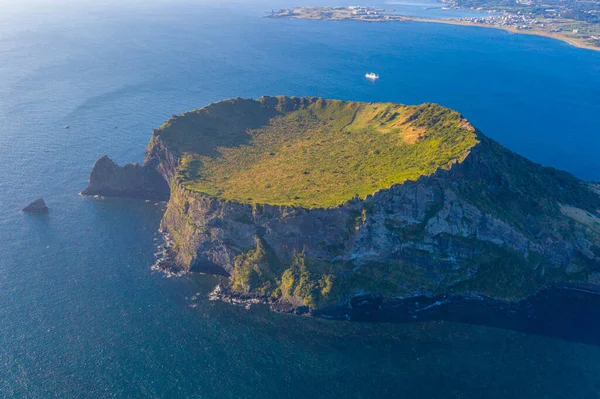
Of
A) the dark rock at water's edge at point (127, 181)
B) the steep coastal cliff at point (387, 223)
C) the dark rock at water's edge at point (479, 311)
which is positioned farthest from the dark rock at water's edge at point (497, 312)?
the dark rock at water's edge at point (127, 181)

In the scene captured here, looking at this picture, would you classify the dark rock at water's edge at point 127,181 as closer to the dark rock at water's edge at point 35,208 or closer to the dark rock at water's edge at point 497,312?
the dark rock at water's edge at point 35,208

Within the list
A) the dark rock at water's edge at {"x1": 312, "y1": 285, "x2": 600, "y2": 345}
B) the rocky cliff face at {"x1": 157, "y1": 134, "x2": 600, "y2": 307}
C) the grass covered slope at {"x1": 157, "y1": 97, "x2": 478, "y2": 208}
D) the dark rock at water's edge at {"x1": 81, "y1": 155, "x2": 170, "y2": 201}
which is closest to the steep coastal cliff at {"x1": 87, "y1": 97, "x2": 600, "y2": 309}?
the rocky cliff face at {"x1": 157, "y1": 134, "x2": 600, "y2": 307}

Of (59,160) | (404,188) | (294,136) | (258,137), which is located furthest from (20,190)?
(404,188)

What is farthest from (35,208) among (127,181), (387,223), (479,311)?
(479,311)

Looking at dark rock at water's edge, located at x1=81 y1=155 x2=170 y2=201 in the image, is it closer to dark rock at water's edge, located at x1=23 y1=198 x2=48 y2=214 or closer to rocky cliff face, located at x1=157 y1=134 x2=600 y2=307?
dark rock at water's edge, located at x1=23 y1=198 x2=48 y2=214

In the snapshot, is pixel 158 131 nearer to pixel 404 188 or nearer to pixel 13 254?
pixel 13 254
